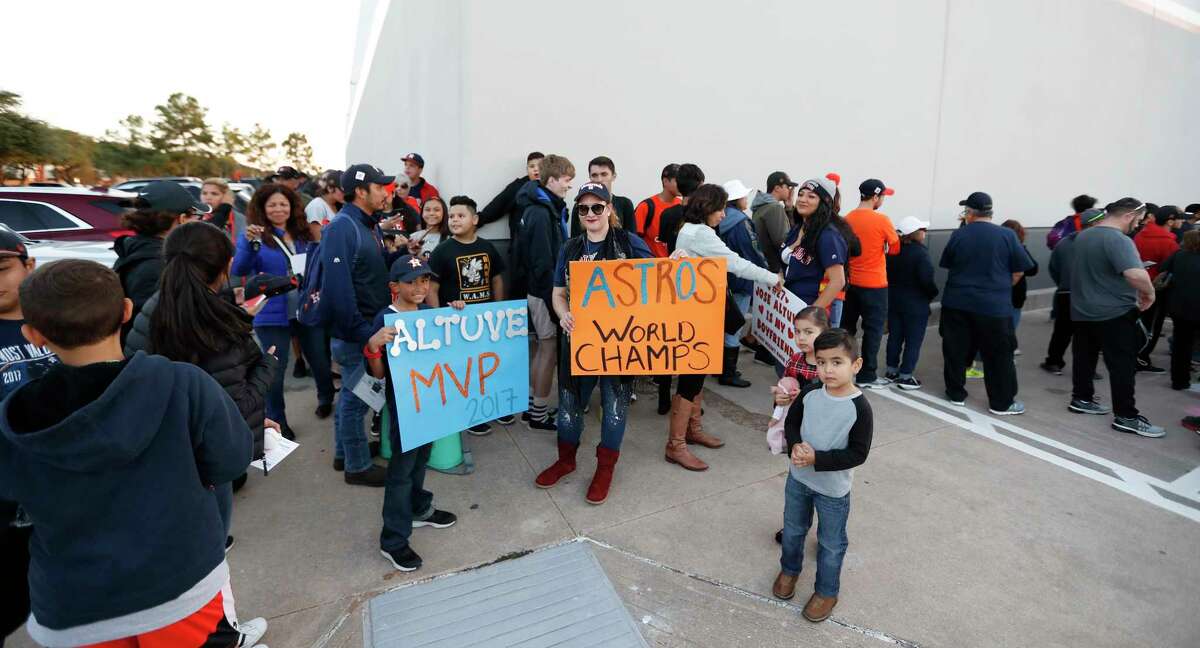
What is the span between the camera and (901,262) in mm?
6043

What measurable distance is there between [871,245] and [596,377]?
340 cm

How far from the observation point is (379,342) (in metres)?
2.90

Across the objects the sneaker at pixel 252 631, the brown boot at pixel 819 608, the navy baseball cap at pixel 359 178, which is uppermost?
the navy baseball cap at pixel 359 178

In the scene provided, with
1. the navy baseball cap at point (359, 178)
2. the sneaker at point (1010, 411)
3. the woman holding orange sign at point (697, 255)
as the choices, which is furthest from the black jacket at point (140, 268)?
the sneaker at point (1010, 411)

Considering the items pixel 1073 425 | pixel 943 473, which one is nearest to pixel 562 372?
pixel 943 473

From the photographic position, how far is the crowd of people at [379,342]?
61.4 inches

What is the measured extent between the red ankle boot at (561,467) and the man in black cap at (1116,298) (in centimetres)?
465

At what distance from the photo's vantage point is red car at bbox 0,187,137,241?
7.78 metres

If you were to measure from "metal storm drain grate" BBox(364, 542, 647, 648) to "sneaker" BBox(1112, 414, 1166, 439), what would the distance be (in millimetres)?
4896

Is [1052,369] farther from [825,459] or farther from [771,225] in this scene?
[825,459]

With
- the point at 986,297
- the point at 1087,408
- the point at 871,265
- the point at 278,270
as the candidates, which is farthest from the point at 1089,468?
the point at 278,270

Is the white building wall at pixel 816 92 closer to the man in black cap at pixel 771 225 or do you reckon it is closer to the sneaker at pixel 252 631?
the man in black cap at pixel 771 225

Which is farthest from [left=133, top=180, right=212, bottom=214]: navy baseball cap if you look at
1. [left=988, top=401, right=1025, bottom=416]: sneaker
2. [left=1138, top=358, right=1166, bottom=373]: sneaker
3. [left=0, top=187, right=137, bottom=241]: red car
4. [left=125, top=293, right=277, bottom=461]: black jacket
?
[left=1138, top=358, right=1166, bottom=373]: sneaker

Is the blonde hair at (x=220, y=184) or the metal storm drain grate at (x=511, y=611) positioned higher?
the blonde hair at (x=220, y=184)
